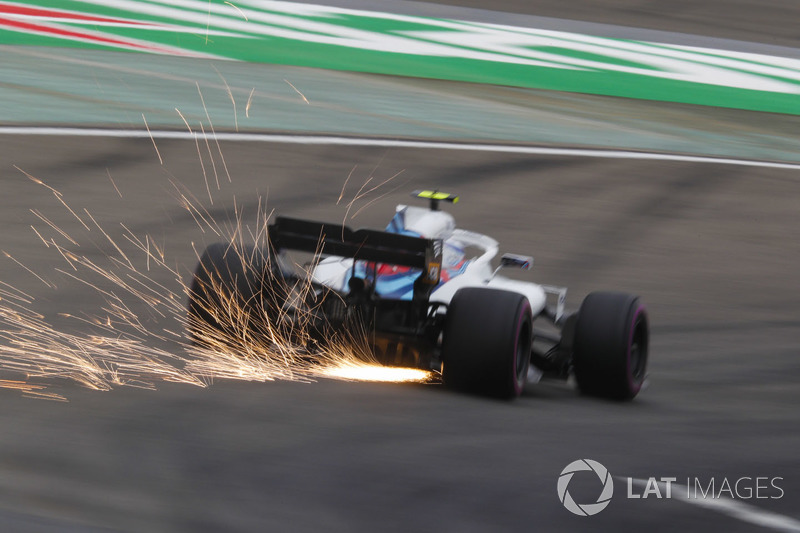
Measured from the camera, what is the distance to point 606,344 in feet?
22.3

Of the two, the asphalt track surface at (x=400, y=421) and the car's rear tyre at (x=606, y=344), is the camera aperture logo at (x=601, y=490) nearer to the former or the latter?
the asphalt track surface at (x=400, y=421)

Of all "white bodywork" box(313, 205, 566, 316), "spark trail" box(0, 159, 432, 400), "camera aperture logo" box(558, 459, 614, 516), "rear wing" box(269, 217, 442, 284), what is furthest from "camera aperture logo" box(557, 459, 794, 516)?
"white bodywork" box(313, 205, 566, 316)

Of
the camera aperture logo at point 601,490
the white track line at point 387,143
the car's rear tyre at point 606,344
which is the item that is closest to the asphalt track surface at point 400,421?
the camera aperture logo at point 601,490

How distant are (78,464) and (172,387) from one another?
1366 millimetres

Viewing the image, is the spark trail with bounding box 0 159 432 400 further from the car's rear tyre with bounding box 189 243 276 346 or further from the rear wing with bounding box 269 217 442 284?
the rear wing with bounding box 269 217 442 284

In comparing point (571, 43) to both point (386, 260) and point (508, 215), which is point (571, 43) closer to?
point (508, 215)

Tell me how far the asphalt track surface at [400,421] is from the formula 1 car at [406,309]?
0.22 meters

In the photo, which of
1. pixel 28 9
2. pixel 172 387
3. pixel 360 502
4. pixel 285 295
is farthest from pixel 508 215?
pixel 28 9

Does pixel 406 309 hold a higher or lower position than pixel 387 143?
lower

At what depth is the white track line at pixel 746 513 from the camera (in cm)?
464

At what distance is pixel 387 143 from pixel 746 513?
9.75 m

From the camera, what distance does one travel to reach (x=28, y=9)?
1867 cm

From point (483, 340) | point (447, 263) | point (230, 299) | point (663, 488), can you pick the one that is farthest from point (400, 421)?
point (447, 263)

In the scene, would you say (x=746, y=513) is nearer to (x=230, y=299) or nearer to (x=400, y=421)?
(x=400, y=421)
